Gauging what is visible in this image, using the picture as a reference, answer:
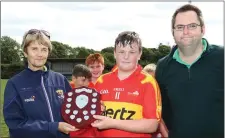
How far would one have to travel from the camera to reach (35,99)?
318 cm

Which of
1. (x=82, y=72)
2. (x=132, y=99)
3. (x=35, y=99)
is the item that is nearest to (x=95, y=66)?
(x=82, y=72)

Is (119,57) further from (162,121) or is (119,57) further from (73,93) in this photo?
(162,121)

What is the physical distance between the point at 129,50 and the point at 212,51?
786 millimetres

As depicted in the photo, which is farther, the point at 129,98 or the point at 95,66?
the point at 95,66

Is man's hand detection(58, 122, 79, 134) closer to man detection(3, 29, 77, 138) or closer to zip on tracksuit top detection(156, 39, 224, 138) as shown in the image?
man detection(3, 29, 77, 138)

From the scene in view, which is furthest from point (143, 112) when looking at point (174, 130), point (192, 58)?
point (192, 58)

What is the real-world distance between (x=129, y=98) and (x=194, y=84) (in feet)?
1.96

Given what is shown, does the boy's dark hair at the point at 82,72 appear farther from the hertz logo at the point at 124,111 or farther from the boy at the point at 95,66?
the hertz logo at the point at 124,111

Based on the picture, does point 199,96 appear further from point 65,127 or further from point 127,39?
point 65,127

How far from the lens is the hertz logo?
9.62 ft

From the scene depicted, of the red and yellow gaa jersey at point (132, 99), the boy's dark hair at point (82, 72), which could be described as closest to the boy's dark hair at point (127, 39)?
the red and yellow gaa jersey at point (132, 99)

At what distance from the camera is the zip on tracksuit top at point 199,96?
10.0 ft

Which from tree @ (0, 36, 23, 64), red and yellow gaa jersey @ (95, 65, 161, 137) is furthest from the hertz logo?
tree @ (0, 36, 23, 64)

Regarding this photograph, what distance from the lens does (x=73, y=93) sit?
3080 mm
